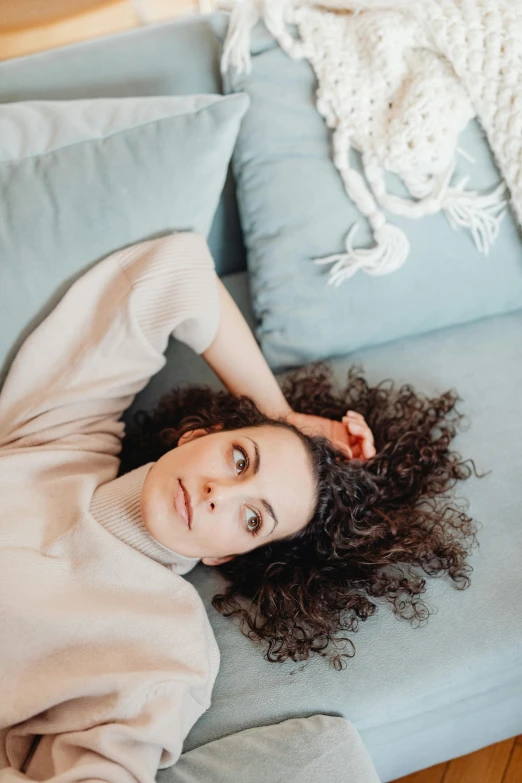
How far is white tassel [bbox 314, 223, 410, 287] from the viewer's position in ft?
3.59

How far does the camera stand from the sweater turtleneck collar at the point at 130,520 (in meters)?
0.93

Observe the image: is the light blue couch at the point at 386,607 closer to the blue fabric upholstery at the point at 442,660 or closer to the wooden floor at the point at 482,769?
the blue fabric upholstery at the point at 442,660

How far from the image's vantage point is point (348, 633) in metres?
0.90

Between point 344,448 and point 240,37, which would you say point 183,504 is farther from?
point 240,37

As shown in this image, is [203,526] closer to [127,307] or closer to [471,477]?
[127,307]

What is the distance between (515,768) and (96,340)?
113cm

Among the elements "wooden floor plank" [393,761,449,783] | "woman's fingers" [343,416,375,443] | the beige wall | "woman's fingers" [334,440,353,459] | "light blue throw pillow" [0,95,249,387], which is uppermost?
the beige wall

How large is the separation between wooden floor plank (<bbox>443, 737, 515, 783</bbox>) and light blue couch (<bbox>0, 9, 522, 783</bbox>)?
0.12 meters

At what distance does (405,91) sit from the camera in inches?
42.7

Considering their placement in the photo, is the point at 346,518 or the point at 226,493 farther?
the point at 346,518

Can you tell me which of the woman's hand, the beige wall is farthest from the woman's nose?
the beige wall

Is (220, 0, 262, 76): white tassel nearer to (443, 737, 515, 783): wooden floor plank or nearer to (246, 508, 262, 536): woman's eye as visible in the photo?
(246, 508, 262, 536): woman's eye

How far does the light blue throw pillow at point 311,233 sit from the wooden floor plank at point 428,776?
84 cm

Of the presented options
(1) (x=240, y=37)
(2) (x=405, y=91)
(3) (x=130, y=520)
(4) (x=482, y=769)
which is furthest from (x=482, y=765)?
(1) (x=240, y=37)
